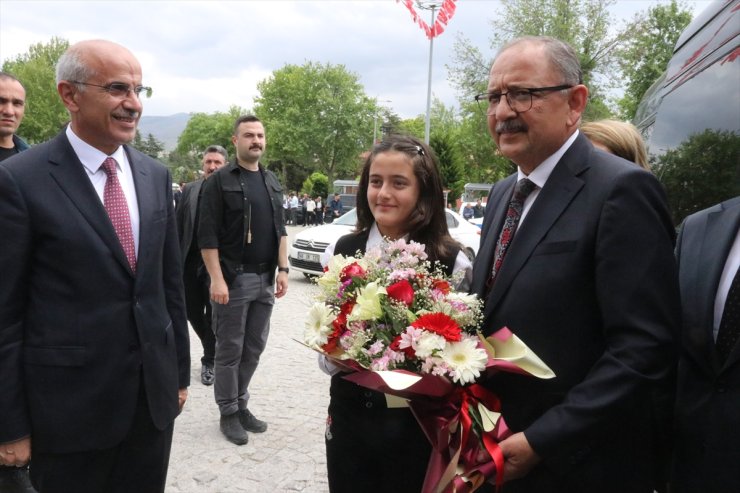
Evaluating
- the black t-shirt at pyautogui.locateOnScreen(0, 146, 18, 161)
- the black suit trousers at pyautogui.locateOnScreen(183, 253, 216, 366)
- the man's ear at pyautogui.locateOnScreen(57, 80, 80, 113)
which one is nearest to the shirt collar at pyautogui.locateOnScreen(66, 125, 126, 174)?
the man's ear at pyautogui.locateOnScreen(57, 80, 80, 113)

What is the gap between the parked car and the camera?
2764 mm

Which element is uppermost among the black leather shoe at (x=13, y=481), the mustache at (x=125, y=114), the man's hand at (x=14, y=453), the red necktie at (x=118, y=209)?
the mustache at (x=125, y=114)

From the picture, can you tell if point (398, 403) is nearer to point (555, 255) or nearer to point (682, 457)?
A: point (555, 255)

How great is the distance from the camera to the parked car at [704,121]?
276 centimetres

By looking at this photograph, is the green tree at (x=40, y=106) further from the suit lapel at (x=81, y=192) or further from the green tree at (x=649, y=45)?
the suit lapel at (x=81, y=192)

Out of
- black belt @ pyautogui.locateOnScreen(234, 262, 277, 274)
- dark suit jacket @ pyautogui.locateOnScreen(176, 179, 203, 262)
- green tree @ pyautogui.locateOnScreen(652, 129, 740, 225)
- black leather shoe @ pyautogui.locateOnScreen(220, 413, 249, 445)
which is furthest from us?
dark suit jacket @ pyautogui.locateOnScreen(176, 179, 203, 262)

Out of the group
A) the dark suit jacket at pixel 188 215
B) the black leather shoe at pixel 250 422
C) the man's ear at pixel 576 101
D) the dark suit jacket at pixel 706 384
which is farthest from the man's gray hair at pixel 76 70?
the black leather shoe at pixel 250 422

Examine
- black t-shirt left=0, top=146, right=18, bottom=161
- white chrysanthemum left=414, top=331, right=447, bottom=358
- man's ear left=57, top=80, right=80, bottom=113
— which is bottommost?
white chrysanthemum left=414, top=331, right=447, bottom=358

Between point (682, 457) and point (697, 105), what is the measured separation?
2165 millimetres

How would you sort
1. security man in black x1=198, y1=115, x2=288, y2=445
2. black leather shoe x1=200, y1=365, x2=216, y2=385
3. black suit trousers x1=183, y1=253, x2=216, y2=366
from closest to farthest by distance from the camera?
security man in black x1=198, y1=115, x2=288, y2=445, black suit trousers x1=183, y1=253, x2=216, y2=366, black leather shoe x1=200, y1=365, x2=216, y2=385

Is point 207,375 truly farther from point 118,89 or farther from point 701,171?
point 701,171

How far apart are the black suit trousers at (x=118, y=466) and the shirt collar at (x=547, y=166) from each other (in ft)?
6.22

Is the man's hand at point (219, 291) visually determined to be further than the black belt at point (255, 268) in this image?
No

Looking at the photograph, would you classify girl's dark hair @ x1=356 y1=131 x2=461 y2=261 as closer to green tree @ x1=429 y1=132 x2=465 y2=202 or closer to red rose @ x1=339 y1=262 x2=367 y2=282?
red rose @ x1=339 y1=262 x2=367 y2=282
